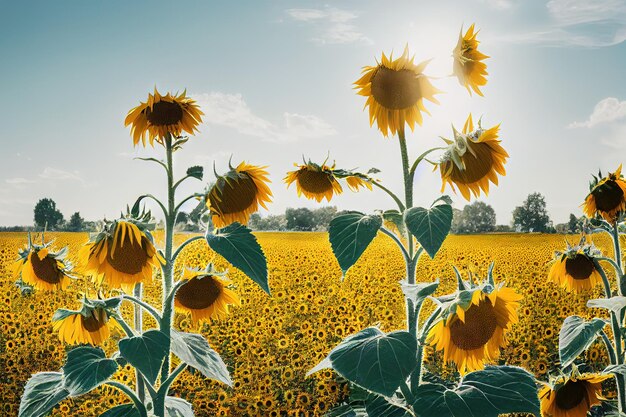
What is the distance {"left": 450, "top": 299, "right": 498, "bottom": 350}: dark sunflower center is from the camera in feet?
5.63

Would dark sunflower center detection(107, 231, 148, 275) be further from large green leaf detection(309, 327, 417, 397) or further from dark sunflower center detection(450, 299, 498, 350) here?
dark sunflower center detection(450, 299, 498, 350)

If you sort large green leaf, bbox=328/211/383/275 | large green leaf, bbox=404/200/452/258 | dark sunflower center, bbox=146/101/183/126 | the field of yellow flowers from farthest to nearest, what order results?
the field of yellow flowers
dark sunflower center, bbox=146/101/183/126
large green leaf, bbox=328/211/383/275
large green leaf, bbox=404/200/452/258

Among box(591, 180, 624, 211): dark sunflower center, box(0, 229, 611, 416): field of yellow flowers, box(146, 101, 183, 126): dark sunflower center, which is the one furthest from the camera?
box(0, 229, 611, 416): field of yellow flowers

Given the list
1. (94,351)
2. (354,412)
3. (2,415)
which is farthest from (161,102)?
(2,415)

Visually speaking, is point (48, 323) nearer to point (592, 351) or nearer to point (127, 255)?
point (127, 255)

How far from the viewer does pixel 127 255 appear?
187 centimetres

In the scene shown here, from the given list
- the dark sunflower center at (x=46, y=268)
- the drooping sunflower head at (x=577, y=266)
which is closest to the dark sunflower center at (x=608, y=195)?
the drooping sunflower head at (x=577, y=266)

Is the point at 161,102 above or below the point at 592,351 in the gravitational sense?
above

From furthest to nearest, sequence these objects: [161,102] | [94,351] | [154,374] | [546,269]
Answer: [546,269] < [161,102] < [94,351] < [154,374]

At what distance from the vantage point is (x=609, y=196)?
317 cm

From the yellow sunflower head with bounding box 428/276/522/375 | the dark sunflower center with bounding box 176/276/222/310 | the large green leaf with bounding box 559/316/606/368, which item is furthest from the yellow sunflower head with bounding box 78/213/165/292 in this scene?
the large green leaf with bounding box 559/316/606/368

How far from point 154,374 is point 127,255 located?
0.40 m

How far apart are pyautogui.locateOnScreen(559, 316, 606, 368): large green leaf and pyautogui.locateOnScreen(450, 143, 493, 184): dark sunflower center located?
1.55 metres

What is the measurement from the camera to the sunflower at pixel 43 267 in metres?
2.64
